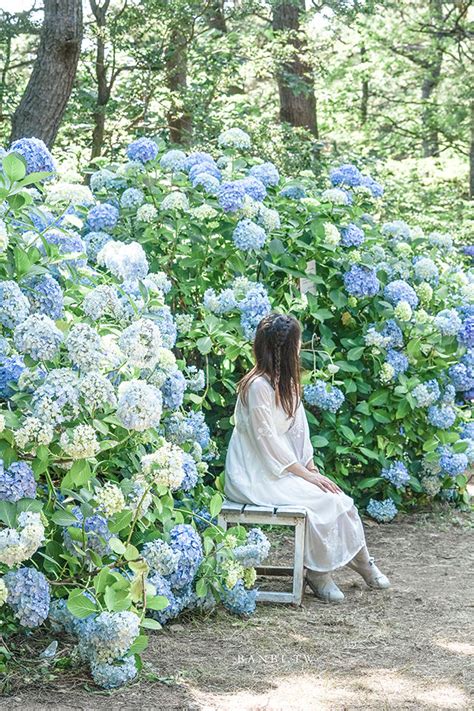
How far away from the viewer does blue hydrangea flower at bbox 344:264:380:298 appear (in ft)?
19.2

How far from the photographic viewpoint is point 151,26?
401 inches

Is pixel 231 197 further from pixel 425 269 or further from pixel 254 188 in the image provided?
pixel 425 269

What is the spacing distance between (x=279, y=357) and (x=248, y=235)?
3.16 feet

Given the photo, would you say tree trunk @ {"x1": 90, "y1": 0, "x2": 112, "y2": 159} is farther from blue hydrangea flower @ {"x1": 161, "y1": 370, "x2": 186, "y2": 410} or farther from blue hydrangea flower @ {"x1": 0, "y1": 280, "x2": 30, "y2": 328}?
blue hydrangea flower @ {"x1": 0, "y1": 280, "x2": 30, "y2": 328}

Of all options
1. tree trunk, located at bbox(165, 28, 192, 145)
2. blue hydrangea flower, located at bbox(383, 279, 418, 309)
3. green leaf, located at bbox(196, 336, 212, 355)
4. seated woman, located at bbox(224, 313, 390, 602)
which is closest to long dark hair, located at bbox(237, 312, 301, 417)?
seated woman, located at bbox(224, 313, 390, 602)

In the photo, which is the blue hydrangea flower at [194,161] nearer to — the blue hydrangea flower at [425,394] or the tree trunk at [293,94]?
the blue hydrangea flower at [425,394]

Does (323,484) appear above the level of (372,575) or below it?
above

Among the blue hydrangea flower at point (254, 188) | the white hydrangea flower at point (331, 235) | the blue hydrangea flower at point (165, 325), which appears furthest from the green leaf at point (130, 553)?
the white hydrangea flower at point (331, 235)

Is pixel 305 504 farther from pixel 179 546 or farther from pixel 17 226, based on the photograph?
pixel 17 226

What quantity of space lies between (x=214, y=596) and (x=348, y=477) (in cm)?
218

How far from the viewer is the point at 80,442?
320 centimetres

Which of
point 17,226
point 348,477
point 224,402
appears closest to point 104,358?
point 17,226

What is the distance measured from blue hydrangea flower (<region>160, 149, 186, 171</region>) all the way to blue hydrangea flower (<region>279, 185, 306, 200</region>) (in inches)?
24.0

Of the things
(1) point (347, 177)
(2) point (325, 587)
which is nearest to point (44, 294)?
(2) point (325, 587)
